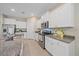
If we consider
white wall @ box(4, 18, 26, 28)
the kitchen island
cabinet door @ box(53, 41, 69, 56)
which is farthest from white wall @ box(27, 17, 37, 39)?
cabinet door @ box(53, 41, 69, 56)

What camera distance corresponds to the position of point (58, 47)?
2.17 metres

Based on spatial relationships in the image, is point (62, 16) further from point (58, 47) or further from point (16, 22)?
point (16, 22)

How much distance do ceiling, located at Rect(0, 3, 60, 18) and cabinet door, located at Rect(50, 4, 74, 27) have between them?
181 mm

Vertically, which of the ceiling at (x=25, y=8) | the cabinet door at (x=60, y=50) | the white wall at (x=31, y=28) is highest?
the ceiling at (x=25, y=8)

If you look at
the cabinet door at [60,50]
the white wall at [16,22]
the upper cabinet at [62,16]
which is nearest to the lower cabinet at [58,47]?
the cabinet door at [60,50]

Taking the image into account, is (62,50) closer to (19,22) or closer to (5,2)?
(19,22)

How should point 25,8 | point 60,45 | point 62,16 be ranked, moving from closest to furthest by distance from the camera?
point 25,8 → point 60,45 → point 62,16

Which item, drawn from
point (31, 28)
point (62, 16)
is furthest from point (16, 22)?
point (62, 16)

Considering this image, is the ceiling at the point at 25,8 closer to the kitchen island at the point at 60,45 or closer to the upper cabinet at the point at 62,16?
the upper cabinet at the point at 62,16

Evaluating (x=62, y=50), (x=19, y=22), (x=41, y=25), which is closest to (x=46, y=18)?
(x=41, y=25)

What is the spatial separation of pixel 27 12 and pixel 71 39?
1.00 meters

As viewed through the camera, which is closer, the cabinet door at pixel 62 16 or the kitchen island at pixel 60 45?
the kitchen island at pixel 60 45

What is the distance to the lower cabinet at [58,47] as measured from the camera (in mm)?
1936

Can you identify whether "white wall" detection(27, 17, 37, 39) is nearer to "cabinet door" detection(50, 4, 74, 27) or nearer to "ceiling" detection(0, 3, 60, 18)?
"ceiling" detection(0, 3, 60, 18)
